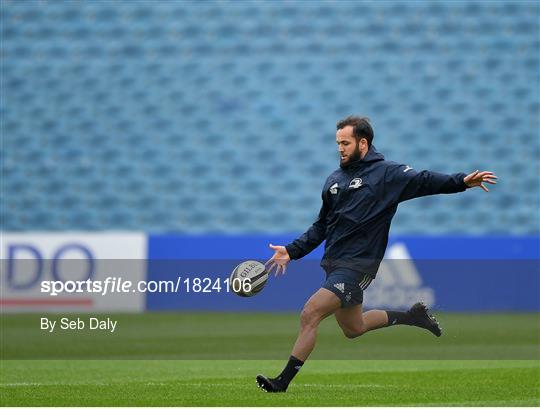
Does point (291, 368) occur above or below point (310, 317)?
below

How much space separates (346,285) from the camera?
8.20 meters

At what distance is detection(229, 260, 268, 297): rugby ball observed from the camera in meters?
8.41

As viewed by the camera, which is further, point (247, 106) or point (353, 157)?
point (247, 106)

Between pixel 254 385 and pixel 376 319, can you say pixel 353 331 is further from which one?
pixel 254 385

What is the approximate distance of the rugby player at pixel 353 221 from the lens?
8133 mm

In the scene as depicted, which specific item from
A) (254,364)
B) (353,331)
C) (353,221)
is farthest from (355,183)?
(254,364)

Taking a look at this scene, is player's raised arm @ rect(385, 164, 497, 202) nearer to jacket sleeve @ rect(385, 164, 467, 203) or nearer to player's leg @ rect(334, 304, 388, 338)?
jacket sleeve @ rect(385, 164, 467, 203)

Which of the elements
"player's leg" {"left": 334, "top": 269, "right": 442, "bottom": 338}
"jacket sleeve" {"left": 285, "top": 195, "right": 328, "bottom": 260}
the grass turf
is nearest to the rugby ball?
"jacket sleeve" {"left": 285, "top": 195, "right": 328, "bottom": 260}

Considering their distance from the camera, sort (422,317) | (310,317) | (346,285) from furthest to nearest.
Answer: (422,317), (346,285), (310,317)

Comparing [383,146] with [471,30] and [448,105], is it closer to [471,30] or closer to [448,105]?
[448,105]

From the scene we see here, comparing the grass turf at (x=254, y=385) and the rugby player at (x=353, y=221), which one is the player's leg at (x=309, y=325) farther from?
the grass turf at (x=254, y=385)

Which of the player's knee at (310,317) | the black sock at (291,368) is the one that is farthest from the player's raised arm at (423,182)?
the black sock at (291,368)

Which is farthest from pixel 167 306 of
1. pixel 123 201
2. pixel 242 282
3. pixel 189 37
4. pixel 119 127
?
pixel 242 282

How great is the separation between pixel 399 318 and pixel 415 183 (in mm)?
1260
